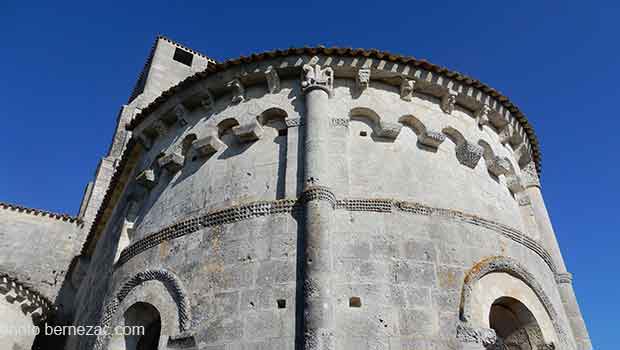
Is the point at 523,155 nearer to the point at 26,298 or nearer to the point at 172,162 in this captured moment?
the point at 172,162

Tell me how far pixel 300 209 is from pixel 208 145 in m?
2.35

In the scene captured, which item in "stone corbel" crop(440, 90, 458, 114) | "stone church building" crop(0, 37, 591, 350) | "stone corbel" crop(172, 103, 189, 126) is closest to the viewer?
"stone church building" crop(0, 37, 591, 350)

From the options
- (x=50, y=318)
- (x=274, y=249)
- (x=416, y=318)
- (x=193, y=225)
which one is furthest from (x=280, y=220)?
(x=50, y=318)

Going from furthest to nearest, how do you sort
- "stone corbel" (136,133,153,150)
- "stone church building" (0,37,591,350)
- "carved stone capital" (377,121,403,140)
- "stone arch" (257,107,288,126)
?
"stone corbel" (136,133,153,150) → "stone arch" (257,107,288,126) → "carved stone capital" (377,121,403,140) → "stone church building" (0,37,591,350)

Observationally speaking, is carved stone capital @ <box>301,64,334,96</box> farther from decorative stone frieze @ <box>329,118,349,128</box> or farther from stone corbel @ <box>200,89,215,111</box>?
stone corbel @ <box>200,89,215,111</box>

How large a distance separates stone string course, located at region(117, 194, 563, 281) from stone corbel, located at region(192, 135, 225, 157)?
54.5 inches

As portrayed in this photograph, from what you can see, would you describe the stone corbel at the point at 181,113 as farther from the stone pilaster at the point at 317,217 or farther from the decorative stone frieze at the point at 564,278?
the decorative stone frieze at the point at 564,278

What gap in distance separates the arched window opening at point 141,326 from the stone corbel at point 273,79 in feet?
12.8

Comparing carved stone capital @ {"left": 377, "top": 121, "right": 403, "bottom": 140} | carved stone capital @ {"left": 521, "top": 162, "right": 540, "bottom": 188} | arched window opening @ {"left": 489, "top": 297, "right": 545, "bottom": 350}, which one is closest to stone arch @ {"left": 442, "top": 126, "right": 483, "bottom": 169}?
carved stone capital @ {"left": 377, "top": 121, "right": 403, "bottom": 140}

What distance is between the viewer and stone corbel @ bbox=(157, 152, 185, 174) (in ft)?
27.1

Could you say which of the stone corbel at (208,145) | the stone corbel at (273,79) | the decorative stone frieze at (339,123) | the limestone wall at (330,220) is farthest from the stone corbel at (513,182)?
the stone corbel at (208,145)

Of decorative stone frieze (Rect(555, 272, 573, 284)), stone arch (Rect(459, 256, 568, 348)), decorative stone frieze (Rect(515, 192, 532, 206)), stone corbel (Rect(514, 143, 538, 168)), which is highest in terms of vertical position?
stone corbel (Rect(514, 143, 538, 168))

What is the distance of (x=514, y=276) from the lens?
21.9ft

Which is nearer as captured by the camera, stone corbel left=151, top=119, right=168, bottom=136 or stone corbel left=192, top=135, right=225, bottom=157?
stone corbel left=192, top=135, right=225, bottom=157
